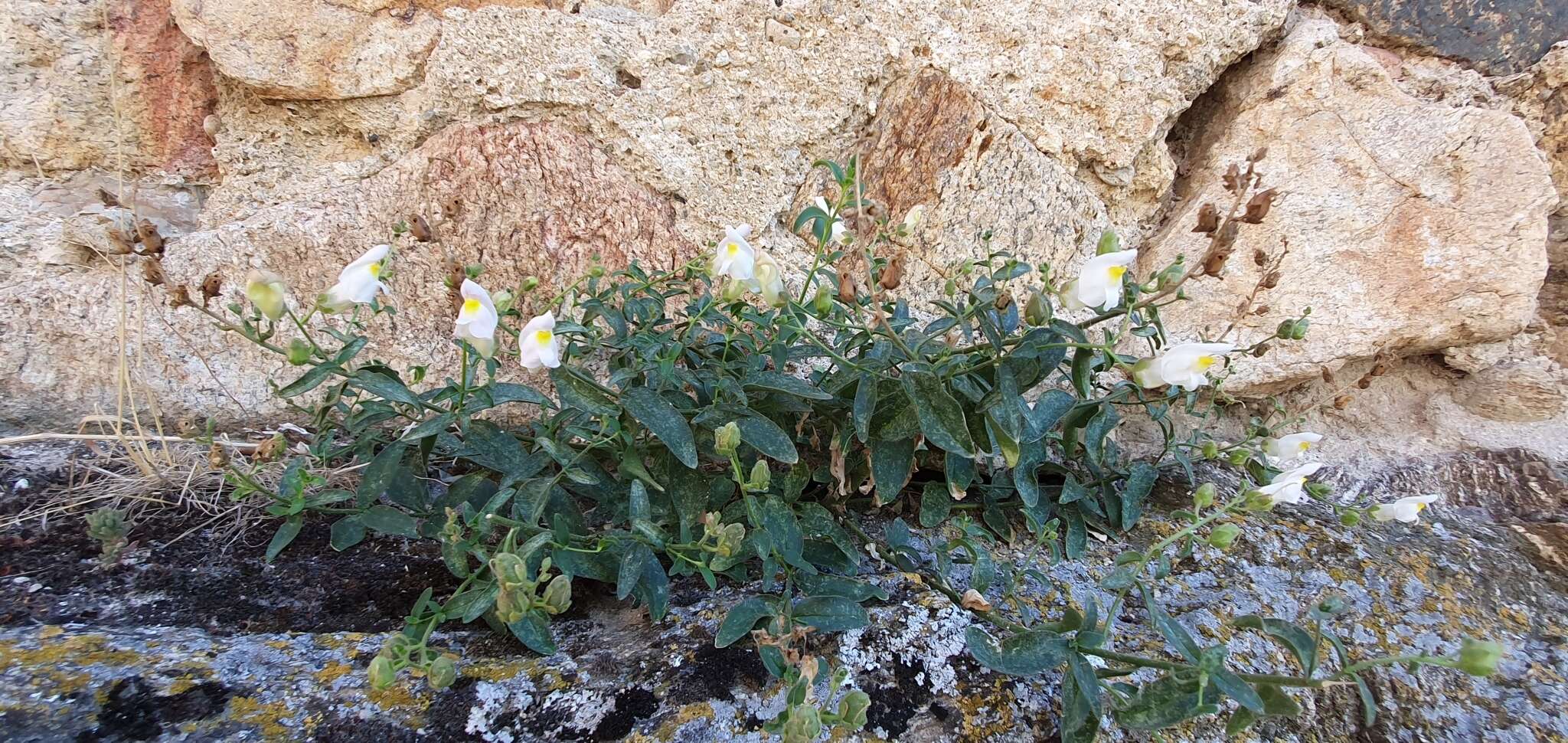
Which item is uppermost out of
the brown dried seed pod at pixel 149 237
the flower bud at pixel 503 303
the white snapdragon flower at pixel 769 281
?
the white snapdragon flower at pixel 769 281

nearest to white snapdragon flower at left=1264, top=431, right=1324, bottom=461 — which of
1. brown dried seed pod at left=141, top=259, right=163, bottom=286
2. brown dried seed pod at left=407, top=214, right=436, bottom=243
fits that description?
brown dried seed pod at left=407, top=214, right=436, bottom=243

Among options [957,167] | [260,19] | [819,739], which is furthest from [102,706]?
[957,167]

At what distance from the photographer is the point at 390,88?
70.8 inches

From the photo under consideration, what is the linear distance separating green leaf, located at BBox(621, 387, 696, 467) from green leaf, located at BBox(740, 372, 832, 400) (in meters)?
0.14

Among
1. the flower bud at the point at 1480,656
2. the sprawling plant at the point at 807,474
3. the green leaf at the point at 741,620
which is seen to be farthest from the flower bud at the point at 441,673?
the flower bud at the point at 1480,656

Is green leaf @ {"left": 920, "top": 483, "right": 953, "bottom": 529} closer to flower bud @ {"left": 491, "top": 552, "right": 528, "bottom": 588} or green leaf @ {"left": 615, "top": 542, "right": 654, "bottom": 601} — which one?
green leaf @ {"left": 615, "top": 542, "right": 654, "bottom": 601}

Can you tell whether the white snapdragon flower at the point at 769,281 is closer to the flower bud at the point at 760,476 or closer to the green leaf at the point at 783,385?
the green leaf at the point at 783,385

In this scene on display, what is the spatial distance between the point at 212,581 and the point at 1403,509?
1.85m

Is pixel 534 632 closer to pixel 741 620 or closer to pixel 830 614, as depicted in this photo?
pixel 741 620

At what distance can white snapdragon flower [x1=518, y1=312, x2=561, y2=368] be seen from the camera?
1052mm

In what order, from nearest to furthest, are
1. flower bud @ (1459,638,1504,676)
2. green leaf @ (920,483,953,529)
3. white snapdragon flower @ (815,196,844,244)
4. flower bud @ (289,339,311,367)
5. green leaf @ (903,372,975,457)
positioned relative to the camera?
flower bud @ (1459,638,1504,676)
flower bud @ (289,339,311,367)
green leaf @ (903,372,975,457)
white snapdragon flower @ (815,196,844,244)
green leaf @ (920,483,953,529)

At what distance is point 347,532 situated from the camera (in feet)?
3.89

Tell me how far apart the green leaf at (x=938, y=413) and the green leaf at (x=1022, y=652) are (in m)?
0.25

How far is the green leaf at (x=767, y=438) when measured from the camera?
1.18 metres
